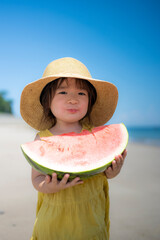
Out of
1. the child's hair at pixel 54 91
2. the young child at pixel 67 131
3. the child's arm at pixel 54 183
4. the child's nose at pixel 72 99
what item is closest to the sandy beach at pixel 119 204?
the young child at pixel 67 131

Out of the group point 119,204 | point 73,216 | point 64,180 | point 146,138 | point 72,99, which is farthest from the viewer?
point 146,138

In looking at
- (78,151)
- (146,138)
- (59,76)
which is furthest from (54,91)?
(146,138)

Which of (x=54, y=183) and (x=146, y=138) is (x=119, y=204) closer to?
(x=54, y=183)

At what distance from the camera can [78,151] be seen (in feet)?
5.26

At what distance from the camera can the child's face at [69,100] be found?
172 cm

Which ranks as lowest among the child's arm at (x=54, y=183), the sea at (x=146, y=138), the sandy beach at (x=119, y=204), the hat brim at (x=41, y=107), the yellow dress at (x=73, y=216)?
the sea at (x=146, y=138)

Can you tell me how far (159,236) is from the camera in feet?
8.20

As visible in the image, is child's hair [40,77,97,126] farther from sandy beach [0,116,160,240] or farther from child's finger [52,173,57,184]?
sandy beach [0,116,160,240]

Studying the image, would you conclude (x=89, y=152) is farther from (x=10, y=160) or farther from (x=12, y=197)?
(x=10, y=160)

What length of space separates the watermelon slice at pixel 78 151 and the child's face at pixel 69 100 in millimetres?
171

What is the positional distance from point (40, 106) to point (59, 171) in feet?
3.04

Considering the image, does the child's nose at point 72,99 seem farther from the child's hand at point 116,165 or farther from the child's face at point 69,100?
the child's hand at point 116,165

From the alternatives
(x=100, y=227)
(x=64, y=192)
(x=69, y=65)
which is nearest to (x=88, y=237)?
(x=100, y=227)

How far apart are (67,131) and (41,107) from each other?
457mm
